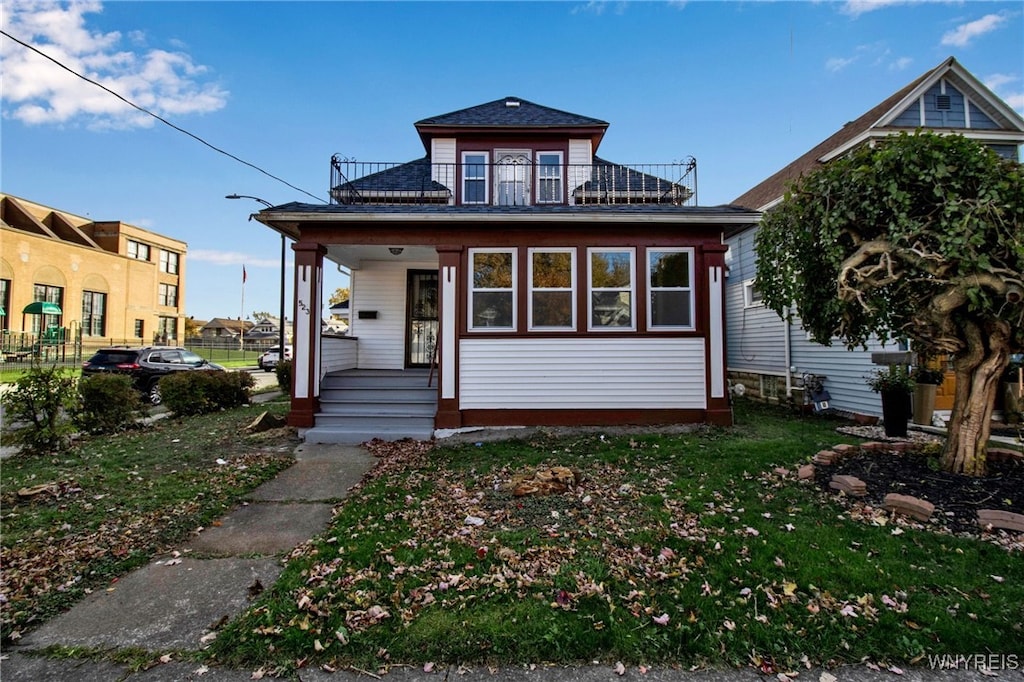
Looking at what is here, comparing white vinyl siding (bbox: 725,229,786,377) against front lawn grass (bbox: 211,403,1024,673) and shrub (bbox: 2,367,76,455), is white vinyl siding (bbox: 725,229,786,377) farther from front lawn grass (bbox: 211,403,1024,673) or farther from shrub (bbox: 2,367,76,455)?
shrub (bbox: 2,367,76,455)

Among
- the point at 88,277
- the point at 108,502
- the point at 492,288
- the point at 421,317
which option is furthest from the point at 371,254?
the point at 88,277

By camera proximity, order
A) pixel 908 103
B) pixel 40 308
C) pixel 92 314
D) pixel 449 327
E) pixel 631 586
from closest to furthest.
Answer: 1. pixel 631 586
2. pixel 449 327
3. pixel 908 103
4. pixel 40 308
5. pixel 92 314

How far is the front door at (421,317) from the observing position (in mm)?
10586

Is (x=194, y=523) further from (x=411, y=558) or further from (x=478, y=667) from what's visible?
(x=478, y=667)

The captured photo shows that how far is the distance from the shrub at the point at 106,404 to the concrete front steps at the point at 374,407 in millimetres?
3556

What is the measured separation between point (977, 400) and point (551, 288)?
5658 millimetres

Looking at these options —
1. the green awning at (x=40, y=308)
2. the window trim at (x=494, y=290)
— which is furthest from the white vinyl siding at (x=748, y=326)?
the green awning at (x=40, y=308)

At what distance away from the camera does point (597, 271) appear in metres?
8.29

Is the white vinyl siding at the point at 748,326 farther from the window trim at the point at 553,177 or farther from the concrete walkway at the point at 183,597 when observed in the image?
the concrete walkway at the point at 183,597

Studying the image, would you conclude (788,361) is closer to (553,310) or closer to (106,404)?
(553,310)

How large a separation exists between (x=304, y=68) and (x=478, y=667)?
46.7 feet

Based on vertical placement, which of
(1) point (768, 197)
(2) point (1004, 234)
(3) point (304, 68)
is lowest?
(2) point (1004, 234)

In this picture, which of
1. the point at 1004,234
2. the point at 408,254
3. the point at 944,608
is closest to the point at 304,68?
the point at 408,254

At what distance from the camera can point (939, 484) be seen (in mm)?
4418
